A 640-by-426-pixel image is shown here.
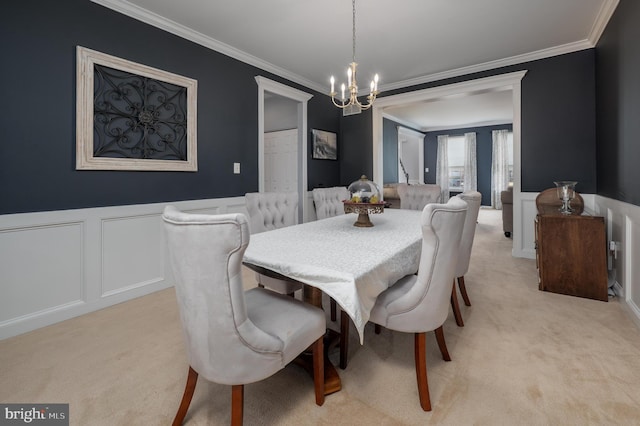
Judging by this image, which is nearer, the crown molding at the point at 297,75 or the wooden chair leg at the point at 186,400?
the wooden chair leg at the point at 186,400

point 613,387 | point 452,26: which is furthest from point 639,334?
point 452,26

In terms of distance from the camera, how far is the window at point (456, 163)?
9.88 meters

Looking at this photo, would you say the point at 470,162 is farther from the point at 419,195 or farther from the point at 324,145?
the point at 419,195

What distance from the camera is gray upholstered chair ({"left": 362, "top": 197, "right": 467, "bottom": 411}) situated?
1302 millimetres

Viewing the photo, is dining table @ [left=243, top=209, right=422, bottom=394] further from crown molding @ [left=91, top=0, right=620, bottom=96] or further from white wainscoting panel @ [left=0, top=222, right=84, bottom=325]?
crown molding @ [left=91, top=0, right=620, bottom=96]

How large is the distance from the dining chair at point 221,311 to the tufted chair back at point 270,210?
132 cm

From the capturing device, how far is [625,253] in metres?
2.38

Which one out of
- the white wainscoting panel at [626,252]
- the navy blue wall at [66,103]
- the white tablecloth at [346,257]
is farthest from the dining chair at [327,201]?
the white wainscoting panel at [626,252]

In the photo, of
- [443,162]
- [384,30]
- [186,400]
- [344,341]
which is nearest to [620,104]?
[384,30]

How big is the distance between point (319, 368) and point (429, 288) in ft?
1.99

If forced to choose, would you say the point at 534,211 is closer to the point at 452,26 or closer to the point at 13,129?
the point at 452,26

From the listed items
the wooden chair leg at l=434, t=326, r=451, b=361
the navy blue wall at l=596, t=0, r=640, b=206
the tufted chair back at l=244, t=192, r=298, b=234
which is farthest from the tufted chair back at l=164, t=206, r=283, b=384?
the navy blue wall at l=596, t=0, r=640, b=206

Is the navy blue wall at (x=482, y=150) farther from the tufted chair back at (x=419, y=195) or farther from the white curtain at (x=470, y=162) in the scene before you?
the tufted chair back at (x=419, y=195)

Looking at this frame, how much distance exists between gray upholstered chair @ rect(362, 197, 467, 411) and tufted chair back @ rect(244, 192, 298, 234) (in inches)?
51.7
